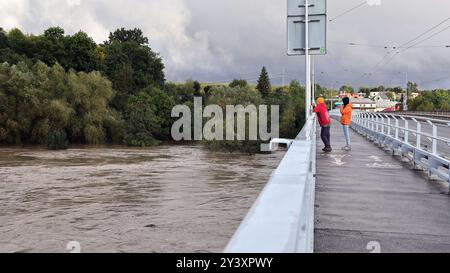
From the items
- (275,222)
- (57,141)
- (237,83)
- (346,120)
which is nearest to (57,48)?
(57,141)

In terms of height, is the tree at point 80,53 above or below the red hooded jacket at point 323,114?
above

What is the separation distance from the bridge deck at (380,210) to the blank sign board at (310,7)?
4228 mm

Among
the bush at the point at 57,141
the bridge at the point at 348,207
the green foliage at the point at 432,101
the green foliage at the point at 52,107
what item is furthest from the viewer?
the green foliage at the point at 432,101

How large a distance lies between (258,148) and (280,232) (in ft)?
189

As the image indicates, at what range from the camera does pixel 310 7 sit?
41.8ft

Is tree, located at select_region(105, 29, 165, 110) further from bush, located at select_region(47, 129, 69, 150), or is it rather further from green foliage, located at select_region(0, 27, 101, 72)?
bush, located at select_region(47, 129, 69, 150)

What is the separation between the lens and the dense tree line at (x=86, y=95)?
61.2m

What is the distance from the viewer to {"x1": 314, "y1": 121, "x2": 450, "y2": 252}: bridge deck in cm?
528

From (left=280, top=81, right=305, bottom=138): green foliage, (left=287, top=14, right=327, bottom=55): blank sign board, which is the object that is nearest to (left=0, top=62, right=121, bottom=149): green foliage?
(left=280, top=81, right=305, bottom=138): green foliage

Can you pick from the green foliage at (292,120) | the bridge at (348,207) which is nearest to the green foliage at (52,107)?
the green foliage at (292,120)

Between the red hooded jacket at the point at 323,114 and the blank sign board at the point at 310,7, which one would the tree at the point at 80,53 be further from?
the blank sign board at the point at 310,7

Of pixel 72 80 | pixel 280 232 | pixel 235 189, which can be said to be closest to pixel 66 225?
pixel 235 189

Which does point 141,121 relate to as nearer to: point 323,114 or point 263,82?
point 323,114

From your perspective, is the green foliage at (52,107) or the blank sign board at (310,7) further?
the green foliage at (52,107)
